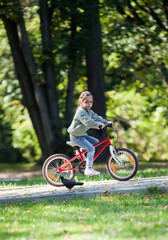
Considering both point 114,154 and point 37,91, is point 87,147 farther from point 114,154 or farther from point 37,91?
point 37,91

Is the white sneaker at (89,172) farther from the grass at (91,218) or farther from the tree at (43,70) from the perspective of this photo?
the tree at (43,70)

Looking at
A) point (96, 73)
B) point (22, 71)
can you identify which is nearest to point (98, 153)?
point (22, 71)

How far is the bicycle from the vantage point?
7.72 metres

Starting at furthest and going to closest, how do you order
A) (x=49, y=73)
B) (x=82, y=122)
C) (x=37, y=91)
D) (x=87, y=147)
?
(x=49, y=73) < (x=37, y=91) < (x=87, y=147) < (x=82, y=122)

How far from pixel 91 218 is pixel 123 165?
2.35 m

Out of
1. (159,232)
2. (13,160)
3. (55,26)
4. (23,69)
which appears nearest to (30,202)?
(159,232)

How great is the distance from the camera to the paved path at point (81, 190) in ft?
23.1

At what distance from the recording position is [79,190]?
7316mm

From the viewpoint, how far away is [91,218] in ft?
18.2

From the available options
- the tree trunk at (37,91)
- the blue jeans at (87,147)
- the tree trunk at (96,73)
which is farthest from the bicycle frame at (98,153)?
the tree trunk at (96,73)

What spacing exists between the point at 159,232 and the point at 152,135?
18.4 m

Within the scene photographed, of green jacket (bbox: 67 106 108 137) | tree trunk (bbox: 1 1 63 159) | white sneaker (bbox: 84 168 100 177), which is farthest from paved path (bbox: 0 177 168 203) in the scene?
tree trunk (bbox: 1 1 63 159)

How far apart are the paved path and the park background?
6.67m

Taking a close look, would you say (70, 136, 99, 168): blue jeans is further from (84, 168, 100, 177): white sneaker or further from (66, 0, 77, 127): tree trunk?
(66, 0, 77, 127): tree trunk
